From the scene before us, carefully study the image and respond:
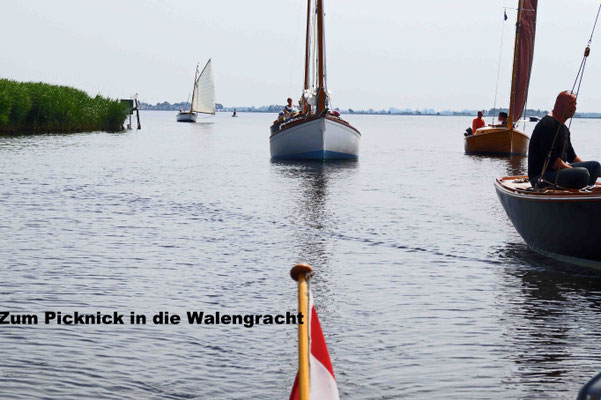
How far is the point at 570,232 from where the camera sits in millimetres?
12086

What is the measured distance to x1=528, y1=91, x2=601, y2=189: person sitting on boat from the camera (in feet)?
39.2

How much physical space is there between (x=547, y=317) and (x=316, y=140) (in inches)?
1153

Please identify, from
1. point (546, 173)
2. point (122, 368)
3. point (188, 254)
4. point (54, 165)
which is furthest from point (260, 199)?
point (122, 368)

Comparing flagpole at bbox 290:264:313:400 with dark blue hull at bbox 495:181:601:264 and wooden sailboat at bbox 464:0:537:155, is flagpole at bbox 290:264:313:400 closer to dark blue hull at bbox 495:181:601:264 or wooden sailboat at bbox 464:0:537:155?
dark blue hull at bbox 495:181:601:264

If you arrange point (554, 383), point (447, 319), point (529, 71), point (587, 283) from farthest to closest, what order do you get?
1. point (529, 71)
2. point (587, 283)
3. point (447, 319)
4. point (554, 383)

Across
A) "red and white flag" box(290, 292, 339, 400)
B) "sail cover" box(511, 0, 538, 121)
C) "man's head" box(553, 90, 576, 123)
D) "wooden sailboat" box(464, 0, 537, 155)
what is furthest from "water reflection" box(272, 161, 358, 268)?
"sail cover" box(511, 0, 538, 121)

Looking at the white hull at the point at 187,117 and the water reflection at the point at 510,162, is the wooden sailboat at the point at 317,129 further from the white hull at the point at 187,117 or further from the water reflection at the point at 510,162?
the white hull at the point at 187,117

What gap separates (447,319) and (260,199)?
13.7 m

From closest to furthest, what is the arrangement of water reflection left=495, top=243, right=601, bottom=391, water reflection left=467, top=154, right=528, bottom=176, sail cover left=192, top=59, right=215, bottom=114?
1. water reflection left=495, top=243, right=601, bottom=391
2. water reflection left=467, top=154, right=528, bottom=176
3. sail cover left=192, top=59, right=215, bottom=114

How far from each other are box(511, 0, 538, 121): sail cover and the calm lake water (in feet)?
77.2

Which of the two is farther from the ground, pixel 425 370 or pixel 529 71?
pixel 529 71

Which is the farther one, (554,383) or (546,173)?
(546,173)

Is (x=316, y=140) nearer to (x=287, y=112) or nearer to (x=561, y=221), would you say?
(x=287, y=112)

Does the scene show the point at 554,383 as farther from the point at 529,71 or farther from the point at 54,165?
the point at 529,71
